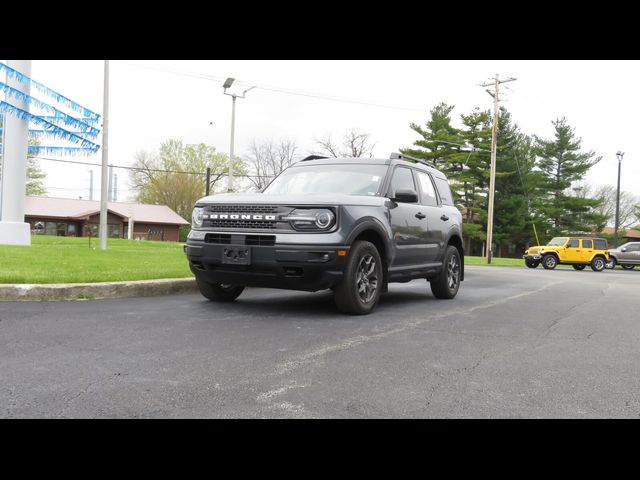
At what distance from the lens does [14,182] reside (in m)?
15.6

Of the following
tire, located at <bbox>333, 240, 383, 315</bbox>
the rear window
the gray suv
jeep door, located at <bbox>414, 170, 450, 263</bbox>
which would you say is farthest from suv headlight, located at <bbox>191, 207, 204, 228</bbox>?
the rear window

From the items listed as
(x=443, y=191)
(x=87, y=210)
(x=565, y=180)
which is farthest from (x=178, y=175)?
(x=443, y=191)

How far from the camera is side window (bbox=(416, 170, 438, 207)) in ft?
27.1

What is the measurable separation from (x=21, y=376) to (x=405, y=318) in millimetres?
4188

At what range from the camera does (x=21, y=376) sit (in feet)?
11.4

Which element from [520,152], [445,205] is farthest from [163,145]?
[445,205]

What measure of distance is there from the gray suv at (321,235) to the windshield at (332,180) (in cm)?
1

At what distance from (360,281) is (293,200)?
1284 millimetres

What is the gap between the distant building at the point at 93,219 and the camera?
56750mm

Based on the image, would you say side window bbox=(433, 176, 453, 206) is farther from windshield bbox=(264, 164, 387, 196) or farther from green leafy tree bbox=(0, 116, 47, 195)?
green leafy tree bbox=(0, 116, 47, 195)

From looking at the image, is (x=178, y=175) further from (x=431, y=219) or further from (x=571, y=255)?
(x=431, y=219)

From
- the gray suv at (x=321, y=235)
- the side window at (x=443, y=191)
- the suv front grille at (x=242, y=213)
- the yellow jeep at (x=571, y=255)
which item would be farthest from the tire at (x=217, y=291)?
the yellow jeep at (x=571, y=255)
